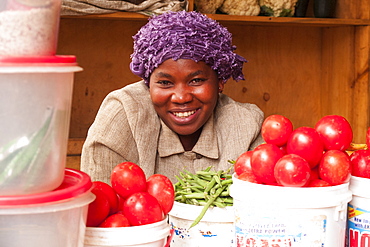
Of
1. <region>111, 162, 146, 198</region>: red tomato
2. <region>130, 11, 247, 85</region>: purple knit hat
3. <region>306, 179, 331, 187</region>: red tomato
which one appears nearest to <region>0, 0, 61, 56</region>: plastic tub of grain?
<region>111, 162, 146, 198</region>: red tomato

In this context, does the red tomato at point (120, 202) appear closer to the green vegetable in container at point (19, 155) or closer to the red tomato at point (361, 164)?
the green vegetable in container at point (19, 155)

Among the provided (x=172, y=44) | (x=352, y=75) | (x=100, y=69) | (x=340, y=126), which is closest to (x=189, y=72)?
(x=172, y=44)

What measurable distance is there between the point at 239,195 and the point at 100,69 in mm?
2342

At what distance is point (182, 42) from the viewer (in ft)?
6.59

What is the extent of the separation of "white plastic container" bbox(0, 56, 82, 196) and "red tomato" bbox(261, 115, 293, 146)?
1.62 ft

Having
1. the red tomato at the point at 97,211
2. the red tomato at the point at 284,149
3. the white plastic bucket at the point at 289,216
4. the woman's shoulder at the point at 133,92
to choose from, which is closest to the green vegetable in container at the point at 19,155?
the red tomato at the point at 97,211

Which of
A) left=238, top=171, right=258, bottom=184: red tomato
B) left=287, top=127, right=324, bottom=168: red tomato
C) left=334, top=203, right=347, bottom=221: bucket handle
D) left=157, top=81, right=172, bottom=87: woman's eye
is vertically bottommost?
left=334, top=203, right=347, bottom=221: bucket handle

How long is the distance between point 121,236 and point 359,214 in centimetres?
55

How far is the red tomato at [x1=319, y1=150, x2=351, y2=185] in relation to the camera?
1.17 meters

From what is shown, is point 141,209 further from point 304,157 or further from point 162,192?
point 304,157

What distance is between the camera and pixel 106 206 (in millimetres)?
1102

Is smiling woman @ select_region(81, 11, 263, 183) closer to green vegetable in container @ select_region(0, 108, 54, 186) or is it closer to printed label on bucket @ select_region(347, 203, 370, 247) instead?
printed label on bucket @ select_region(347, 203, 370, 247)

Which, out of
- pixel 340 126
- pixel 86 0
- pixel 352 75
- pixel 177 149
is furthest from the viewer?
pixel 352 75

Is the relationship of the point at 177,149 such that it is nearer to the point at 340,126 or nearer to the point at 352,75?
the point at 340,126
